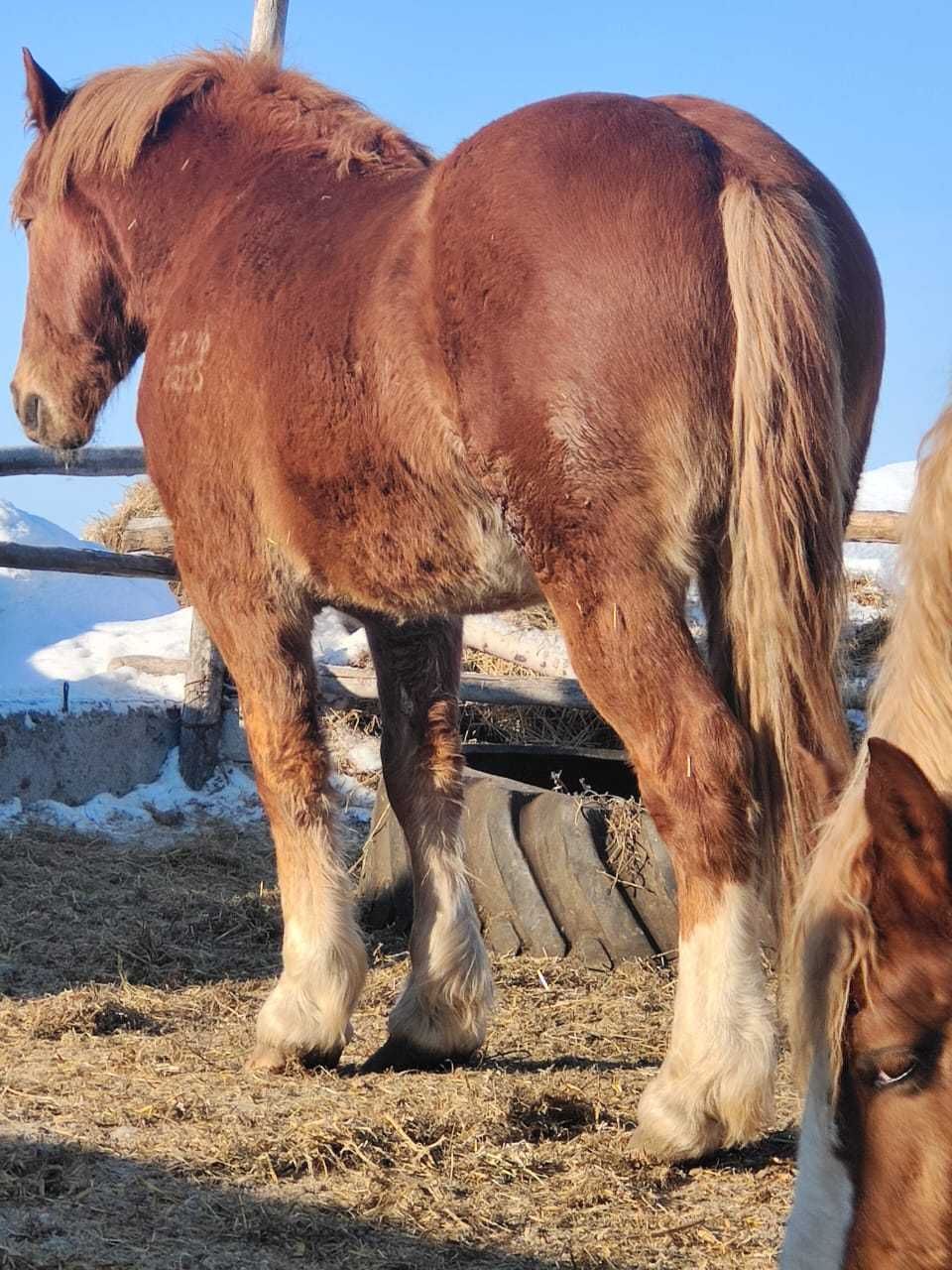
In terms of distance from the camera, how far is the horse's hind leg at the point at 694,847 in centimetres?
291

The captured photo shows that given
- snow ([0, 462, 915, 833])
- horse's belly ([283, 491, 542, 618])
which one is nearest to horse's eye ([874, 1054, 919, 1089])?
horse's belly ([283, 491, 542, 618])

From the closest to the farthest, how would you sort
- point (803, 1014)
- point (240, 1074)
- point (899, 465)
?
1. point (803, 1014)
2. point (240, 1074)
3. point (899, 465)

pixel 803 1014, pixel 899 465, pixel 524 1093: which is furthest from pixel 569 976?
pixel 899 465

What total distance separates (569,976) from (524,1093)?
50.6 inches

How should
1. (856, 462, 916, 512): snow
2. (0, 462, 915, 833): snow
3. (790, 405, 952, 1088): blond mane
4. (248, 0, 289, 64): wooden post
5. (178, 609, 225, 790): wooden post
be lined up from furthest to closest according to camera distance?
(856, 462, 916, 512): snow
(248, 0, 289, 64): wooden post
(178, 609, 225, 790): wooden post
(0, 462, 915, 833): snow
(790, 405, 952, 1088): blond mane

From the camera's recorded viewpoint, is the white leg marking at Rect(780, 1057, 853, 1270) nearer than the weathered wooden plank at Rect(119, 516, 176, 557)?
Yes

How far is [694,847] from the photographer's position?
9.70 ft

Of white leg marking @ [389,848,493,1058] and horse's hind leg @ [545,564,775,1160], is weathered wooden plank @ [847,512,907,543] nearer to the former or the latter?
white leg marking @ [389,848,493,1058]

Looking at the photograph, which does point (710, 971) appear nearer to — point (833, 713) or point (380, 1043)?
point (833, 713)

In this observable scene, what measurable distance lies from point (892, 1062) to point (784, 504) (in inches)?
61.3

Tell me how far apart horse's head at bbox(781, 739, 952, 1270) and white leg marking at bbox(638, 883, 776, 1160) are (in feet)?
3.95

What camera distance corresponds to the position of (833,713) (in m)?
3.08

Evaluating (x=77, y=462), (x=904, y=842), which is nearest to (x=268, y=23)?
(x=77, y=462)

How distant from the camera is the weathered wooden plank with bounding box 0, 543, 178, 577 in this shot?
6664mm
